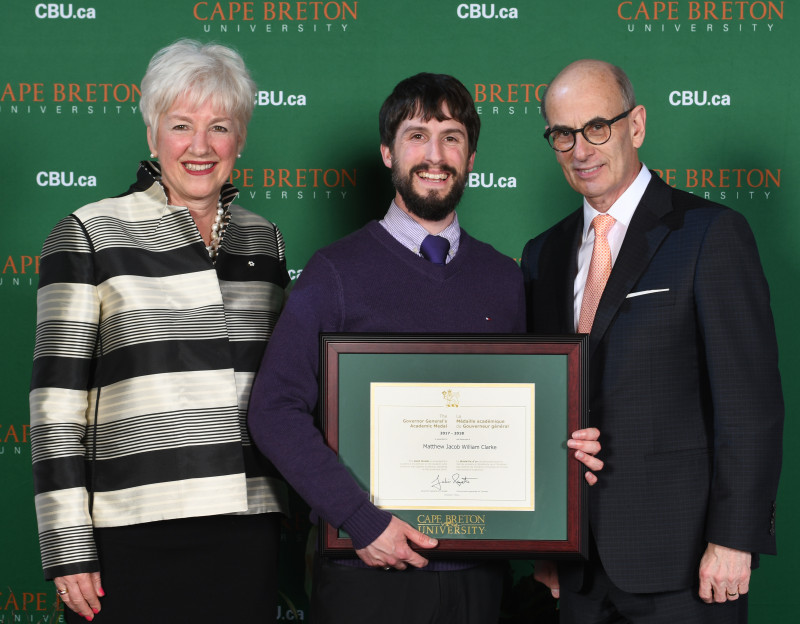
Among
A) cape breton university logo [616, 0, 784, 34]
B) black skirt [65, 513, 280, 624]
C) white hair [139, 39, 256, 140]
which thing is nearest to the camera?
black skirt [65, 513, 280, 624]

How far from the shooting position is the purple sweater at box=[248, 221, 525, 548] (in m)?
1.76

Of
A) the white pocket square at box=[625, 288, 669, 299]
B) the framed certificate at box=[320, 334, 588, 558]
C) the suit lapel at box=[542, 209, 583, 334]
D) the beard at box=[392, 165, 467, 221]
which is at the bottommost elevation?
the framed certificate at box=[320, 334, 588, 558]

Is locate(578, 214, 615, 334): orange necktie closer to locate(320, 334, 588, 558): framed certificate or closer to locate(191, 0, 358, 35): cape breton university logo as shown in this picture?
locate(320, 334, 588, 558): framed certificate

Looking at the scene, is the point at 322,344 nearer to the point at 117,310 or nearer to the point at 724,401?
the point at 117,310

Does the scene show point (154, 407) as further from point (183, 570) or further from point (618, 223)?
point (618, 223)

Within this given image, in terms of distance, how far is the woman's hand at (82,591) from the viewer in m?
1.81

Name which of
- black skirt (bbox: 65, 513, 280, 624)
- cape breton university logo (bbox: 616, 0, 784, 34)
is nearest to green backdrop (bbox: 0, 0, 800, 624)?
cape breton university logo (bbox: 616, 0, 784, 34)

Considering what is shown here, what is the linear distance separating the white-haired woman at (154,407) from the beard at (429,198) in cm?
45

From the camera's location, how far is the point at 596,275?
2.01 meters

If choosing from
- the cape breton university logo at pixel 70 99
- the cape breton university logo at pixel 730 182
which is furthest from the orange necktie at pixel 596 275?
the cape breton university logo at pixel 70 99

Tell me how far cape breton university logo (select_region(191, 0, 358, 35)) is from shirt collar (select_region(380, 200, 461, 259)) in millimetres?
1180

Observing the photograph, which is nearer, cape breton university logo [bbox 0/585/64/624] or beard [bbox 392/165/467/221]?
beard [bbox 392/165/467/221]

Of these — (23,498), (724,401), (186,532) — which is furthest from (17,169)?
(724,401)

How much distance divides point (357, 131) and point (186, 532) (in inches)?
62.7
